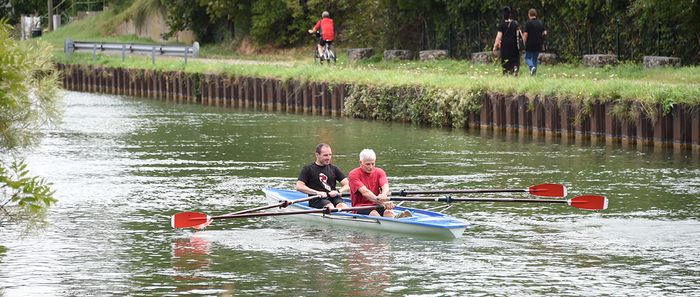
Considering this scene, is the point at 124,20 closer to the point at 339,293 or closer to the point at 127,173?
the point at 127,173

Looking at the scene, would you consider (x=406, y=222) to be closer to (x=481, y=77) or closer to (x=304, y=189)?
(x=304, y=189)

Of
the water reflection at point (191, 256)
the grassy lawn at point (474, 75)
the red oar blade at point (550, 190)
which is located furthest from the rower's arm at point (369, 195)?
the grassy lawn at point (474, 75)

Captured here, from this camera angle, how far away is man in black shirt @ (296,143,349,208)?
24594 mm

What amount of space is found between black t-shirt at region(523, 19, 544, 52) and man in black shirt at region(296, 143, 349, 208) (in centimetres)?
1817

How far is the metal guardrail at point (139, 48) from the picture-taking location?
61719mm

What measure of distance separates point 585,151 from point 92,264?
16988 millimetres

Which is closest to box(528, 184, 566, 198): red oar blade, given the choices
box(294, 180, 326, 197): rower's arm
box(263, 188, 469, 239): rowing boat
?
box(263, 188, 469, 239): rowing boat

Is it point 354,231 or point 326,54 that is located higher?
point 326,54

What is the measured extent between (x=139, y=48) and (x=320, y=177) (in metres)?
41.5

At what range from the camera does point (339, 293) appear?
61.2ft

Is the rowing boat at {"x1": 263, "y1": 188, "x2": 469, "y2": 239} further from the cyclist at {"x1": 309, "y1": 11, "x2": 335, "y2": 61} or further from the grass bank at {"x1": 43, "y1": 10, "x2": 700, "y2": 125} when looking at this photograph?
the cyclist at {"x1": 309, "y1": 11, "x2": 335, "y2": 61}

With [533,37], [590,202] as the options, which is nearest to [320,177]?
[590,202]

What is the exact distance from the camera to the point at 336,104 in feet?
156

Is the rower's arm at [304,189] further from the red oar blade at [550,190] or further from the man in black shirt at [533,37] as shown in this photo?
the man in black shirt at [533,37]
